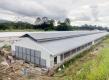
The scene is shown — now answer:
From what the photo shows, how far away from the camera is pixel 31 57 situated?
20.3 meters

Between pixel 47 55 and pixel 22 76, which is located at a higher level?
pixel 47 55

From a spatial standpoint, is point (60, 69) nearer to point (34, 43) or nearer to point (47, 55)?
point (47, 55)

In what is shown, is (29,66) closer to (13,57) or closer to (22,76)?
(22,76)

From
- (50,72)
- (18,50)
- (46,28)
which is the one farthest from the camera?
(46,28)

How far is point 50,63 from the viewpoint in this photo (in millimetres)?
18141

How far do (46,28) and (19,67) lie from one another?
65.9 meters

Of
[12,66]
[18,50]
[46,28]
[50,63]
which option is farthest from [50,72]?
[46,28]

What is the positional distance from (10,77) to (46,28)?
68966 millimetres

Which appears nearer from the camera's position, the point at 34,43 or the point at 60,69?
the point at 60,69

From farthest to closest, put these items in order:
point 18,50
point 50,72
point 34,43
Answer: point 18,50 < point 34,43 < point 50,72

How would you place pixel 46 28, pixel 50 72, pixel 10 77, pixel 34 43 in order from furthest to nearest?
pixel 46 28
pixel 34 43
pixel 50 72
pixel 10 77

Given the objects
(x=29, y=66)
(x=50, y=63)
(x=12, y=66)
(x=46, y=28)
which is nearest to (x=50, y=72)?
(x=50, y=63)

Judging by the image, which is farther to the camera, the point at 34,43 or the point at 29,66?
the point at 34,43

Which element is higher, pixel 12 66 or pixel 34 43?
pixel 34 43
